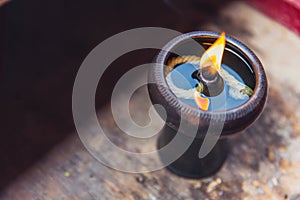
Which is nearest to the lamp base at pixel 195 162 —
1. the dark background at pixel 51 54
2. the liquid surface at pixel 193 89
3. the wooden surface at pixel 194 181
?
the wooden surface at pixel 194 181

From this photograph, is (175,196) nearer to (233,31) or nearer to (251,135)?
(251,135)

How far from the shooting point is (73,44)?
7.64ft

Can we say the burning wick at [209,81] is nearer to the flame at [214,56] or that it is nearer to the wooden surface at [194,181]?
the flame at [214,56]

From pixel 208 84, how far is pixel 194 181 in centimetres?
49

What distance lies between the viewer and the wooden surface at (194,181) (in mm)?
1893

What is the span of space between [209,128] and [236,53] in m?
0.31

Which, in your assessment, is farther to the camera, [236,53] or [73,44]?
[73,44]

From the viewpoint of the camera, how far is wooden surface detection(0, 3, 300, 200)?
1.89 m

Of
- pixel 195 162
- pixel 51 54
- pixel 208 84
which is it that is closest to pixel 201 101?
pixel 208 84

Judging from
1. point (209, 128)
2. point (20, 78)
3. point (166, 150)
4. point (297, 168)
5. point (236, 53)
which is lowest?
point (20, 78)

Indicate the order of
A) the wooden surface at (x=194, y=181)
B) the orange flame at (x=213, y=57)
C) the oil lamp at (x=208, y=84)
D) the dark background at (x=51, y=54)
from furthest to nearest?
the dark background at (x=51, y=54), the wooden surface at (x=194, y=181), the orange flame at (x=213, y=57), the oil lamp at (x=208, y=84)

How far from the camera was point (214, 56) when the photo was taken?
164 centimetres

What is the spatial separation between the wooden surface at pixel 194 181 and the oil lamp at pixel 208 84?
23cm

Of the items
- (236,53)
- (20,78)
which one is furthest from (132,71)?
(236,53)
